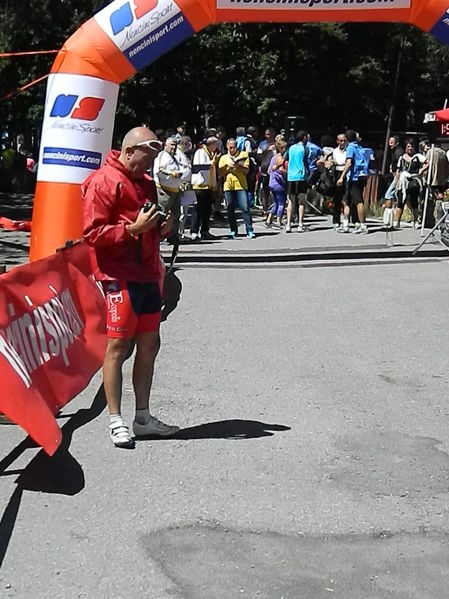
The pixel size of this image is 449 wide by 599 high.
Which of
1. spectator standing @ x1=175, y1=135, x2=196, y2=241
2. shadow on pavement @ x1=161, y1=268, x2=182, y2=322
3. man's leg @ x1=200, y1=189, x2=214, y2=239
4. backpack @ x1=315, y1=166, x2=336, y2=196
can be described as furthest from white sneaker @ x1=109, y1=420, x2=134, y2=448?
backpack @ x1=315, y1=166, x2=336, y2=196

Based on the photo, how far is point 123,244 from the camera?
5.46 metres

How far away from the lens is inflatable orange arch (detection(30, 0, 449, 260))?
408 inches

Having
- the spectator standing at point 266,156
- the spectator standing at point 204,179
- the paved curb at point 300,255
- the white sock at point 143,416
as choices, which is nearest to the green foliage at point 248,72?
the spectator standing at point 266,156

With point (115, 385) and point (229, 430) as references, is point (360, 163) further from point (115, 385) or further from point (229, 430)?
point (115, 385)

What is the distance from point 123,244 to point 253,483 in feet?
5.01

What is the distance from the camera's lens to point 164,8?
34.1 ft

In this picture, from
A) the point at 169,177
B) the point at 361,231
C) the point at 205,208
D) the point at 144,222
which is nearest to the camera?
the point at 144,222

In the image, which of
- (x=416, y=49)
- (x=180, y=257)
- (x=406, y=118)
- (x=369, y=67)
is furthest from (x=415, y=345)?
(x=406, y=118)

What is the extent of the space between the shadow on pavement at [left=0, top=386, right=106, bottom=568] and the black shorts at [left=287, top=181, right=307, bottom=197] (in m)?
11.3

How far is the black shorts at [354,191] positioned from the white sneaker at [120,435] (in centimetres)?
1158

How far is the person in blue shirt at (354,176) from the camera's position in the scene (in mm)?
16328

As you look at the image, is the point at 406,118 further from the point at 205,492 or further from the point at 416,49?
the point at 205,492

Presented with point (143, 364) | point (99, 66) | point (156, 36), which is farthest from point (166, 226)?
point (156, 36)

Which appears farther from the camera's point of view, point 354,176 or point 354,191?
point 354,191
